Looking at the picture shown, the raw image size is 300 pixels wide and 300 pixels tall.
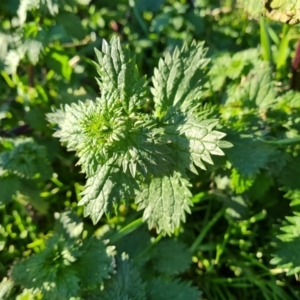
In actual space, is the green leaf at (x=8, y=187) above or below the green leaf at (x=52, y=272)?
above

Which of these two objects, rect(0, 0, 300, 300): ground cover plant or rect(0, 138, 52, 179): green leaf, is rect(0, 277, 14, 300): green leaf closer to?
rect(0, 0, 300, 300): ground cover plant

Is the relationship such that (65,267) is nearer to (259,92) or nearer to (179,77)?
(179,77)

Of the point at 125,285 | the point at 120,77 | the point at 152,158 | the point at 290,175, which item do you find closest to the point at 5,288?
the point at 125,285

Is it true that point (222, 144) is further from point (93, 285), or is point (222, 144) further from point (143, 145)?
point (93, 285)

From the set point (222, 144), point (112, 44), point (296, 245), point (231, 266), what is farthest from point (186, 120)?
point (231, 266)

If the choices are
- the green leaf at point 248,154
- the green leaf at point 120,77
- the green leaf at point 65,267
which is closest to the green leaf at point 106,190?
the green leaf at point 120,77

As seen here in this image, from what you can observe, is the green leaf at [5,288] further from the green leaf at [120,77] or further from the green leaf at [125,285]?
the green leaf at [120,77]

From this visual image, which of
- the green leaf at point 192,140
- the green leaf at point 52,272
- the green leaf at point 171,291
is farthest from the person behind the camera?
the green leaf at point 171,291
